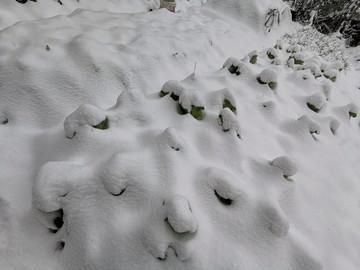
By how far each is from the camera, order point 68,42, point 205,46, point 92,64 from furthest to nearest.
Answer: point 205,46, point 68,42, point 92,64

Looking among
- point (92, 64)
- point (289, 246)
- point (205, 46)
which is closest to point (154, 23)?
point (205, 46)

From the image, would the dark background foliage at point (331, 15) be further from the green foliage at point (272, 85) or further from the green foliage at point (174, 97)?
the green foliage at point (174, 97)

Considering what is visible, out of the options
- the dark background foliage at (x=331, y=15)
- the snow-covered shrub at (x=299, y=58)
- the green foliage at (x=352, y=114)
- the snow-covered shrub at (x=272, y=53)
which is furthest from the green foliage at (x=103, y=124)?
the dark background foliage at (x=331, y=15)

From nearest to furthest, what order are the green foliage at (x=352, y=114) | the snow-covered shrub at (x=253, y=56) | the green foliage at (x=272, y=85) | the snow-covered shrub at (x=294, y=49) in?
the green foliage at (x=272, y=85)
the green foliage at (x=352, y=114)
the snow-covered shrub at (x=253, y=56)
the snow-covered shrub at (x=294, y=49)

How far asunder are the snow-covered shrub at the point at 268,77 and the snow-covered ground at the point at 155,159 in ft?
0.05

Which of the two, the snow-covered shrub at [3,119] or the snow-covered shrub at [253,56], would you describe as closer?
the snow-covered shrub at [3,119]

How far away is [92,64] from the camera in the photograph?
2.13 m

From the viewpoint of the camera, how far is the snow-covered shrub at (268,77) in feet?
8.48

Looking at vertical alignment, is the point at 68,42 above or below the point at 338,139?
above

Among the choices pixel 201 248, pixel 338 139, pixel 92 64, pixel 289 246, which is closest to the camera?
pixel 201 248

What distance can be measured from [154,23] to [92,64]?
5.28 feet

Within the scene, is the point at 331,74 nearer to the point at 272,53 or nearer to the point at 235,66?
the point at 272,53

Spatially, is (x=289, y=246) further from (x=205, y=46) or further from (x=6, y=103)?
(x=205, y=46)

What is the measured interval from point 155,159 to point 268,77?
5.56ft
